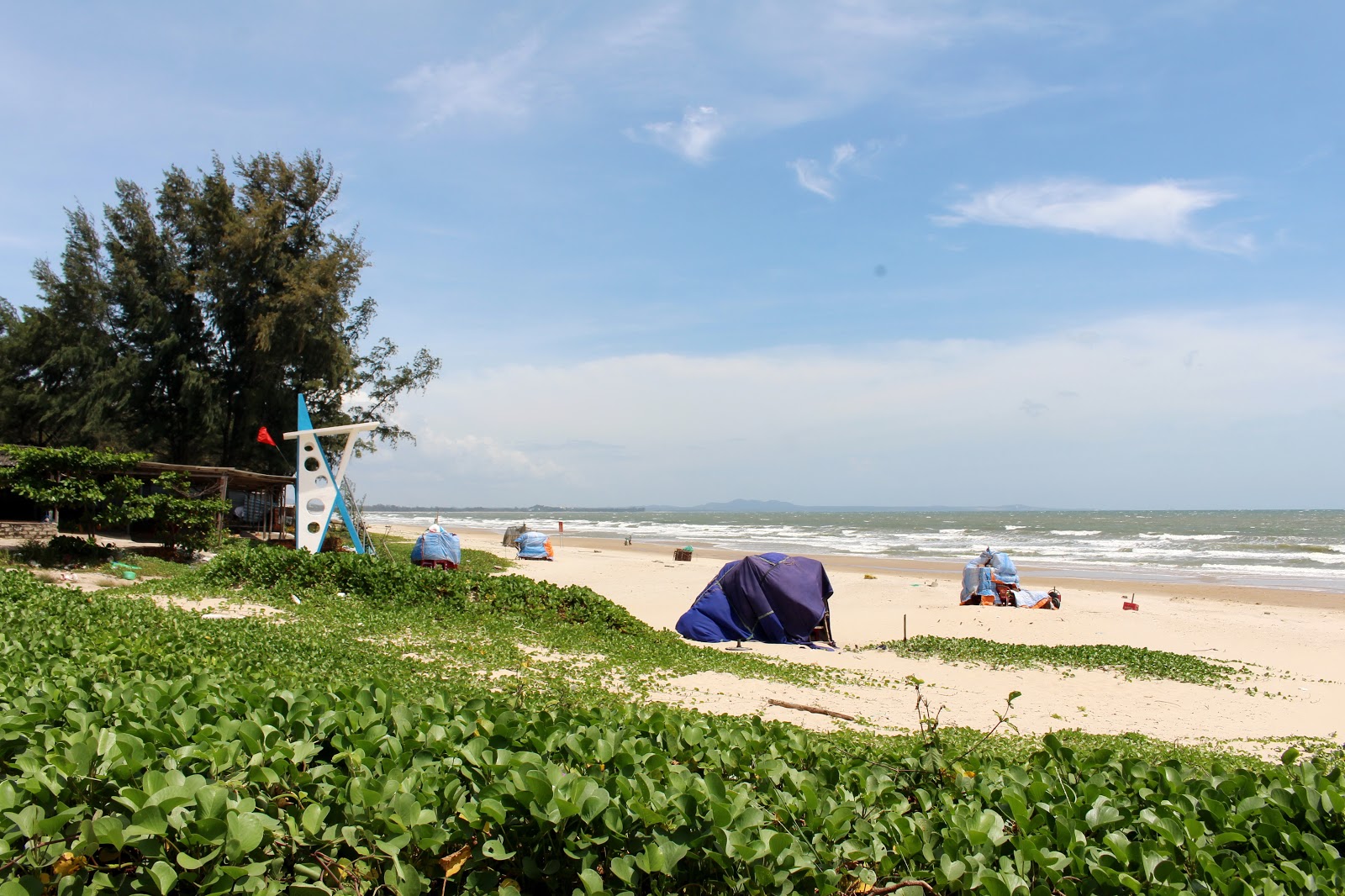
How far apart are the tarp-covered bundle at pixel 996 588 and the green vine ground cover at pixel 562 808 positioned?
16089 millimetres

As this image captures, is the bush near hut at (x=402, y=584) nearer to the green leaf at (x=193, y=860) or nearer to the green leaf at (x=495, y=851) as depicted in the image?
the green leaf at (x=495, y=851)

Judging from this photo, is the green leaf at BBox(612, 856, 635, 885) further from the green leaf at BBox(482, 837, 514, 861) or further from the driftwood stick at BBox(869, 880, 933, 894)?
the driftwood stick at BBox(869, 880, 933, 894)

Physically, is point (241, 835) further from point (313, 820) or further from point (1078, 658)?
point (1078, 658)

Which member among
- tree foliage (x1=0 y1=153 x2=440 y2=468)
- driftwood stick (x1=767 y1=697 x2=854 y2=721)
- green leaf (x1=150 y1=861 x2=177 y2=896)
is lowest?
driftwood stick (x1=767 y1=697 x2=854 y2=721)

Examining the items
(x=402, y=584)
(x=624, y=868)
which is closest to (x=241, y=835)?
(x=624, y=868)

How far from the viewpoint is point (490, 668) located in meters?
8.40

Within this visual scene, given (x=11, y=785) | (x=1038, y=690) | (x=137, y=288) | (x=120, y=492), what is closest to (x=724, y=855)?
(x=11, y=785)

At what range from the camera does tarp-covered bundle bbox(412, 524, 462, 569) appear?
1952 cm

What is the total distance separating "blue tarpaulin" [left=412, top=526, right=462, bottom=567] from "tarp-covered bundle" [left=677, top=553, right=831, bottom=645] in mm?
7943

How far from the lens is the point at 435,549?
64.4 ft

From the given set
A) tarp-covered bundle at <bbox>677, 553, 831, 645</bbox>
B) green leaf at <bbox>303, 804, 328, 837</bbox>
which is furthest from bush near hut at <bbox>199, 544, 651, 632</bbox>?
green leaf at <bbox>303, 804, 328, 837</bbox>

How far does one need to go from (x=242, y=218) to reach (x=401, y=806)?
30463 mm

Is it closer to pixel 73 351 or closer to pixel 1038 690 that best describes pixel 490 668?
pixel 1038 690

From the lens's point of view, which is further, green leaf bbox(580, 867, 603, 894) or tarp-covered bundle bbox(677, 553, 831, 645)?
tarp-covered bundle bbox(677, 553, 831, 645)
